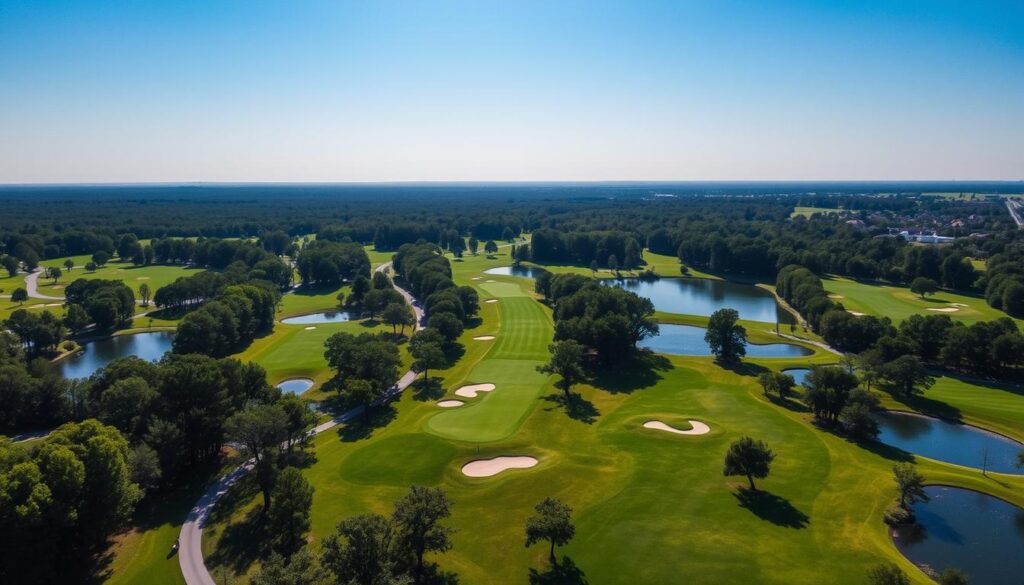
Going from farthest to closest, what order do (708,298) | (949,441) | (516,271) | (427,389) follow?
(516,271)
(708,298)
(427,389)
(949,441)

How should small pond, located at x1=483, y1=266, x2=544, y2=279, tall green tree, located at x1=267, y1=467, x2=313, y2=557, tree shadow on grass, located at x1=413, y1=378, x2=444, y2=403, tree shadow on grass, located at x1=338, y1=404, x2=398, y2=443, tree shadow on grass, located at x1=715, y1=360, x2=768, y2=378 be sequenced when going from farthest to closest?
small pond, located at x1=483, y1=266, x2=544, y2=279 < tree shadow on grass, located at x1=715, y1=360, x2=768, y2=378 < tree shadow on grass, located at x1=413, y1=378, x2=444, y2=403 < tree shadow on grass, located at x1=338, y1=404, x2=398, y2=443 < tall green tree, located at x1=267, y1=467, x2=313, y2=557

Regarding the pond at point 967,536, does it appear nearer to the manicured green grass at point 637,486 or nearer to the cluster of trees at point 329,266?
the manicured green grass at point 637,486

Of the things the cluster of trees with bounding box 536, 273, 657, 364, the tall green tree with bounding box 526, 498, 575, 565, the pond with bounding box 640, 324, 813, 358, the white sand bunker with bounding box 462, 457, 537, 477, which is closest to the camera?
the tall green tree with bounding box 526, 498, 575, 565

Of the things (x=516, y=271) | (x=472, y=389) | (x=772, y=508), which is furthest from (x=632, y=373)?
(x=516, y=271)

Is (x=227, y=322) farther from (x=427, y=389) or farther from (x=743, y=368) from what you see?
(x=743, y=368)

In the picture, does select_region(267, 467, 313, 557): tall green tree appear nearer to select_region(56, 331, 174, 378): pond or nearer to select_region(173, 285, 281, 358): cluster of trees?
select_region(173, 285, 281, 358): cluster of trees

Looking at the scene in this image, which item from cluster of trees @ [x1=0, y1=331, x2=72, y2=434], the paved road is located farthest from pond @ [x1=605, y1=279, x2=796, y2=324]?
the paved road
